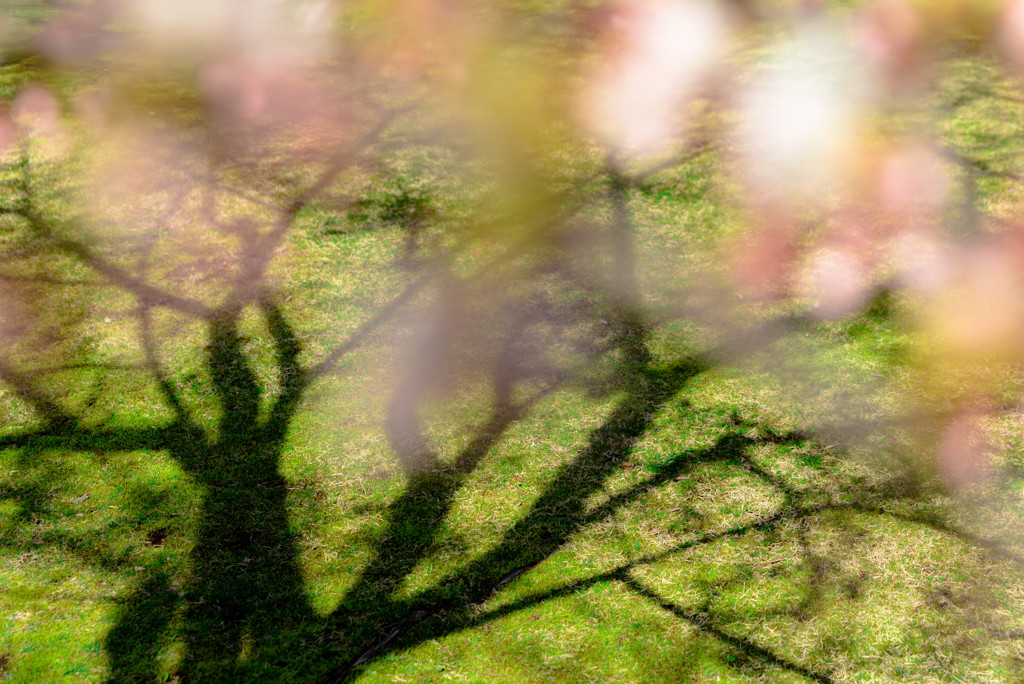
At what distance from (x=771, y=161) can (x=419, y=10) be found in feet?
36.1

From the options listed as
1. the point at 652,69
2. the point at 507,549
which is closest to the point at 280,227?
the point at 507,549

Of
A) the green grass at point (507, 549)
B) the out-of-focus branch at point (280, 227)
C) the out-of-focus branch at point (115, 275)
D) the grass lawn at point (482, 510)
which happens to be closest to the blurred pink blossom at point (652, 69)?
the out-of-focus branch at point (280, 227)

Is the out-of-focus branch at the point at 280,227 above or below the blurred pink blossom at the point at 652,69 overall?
below

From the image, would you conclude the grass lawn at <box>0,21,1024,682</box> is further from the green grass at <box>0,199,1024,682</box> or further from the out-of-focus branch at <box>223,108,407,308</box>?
→ the out-of-focus branch at <box>223,108,407,308</box>

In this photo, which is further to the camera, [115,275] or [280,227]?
[280,227]

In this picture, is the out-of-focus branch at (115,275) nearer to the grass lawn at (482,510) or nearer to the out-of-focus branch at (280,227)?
the grass lawn at (482,510)

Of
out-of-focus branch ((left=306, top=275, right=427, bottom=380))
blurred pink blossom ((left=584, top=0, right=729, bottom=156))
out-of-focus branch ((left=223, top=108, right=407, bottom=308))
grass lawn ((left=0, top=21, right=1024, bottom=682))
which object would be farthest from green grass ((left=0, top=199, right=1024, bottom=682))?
blurred pink blossom ((left=584, top=0, right=729, bottom=156))

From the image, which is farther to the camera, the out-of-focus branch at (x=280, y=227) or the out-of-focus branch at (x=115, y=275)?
the out-of-focus branch at (x=280, y=227)

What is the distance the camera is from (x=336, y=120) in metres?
12.4

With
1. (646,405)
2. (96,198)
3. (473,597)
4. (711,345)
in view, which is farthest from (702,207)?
(96,198)

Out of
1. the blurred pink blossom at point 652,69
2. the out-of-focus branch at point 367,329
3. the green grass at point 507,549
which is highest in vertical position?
the blurred pink blossom at point 652,69

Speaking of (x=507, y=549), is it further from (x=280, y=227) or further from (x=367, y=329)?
(x=280, y=227)

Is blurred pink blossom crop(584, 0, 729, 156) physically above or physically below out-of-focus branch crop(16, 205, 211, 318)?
above

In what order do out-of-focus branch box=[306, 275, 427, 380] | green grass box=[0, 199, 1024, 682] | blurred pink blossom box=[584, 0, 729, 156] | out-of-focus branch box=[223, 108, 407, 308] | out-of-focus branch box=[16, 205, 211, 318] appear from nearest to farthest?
1. green grass box=[0, 199, 1024, 682]
2. out-of-focus branch box=[306, 275, 427, 380]
3. out-of-focus branch box=[16, 205, 211, 318]
4. out-of-focus branch box=[223, 108, 407, 308]
5. blurred pink blossom box=[584, 0, 729, 156]
